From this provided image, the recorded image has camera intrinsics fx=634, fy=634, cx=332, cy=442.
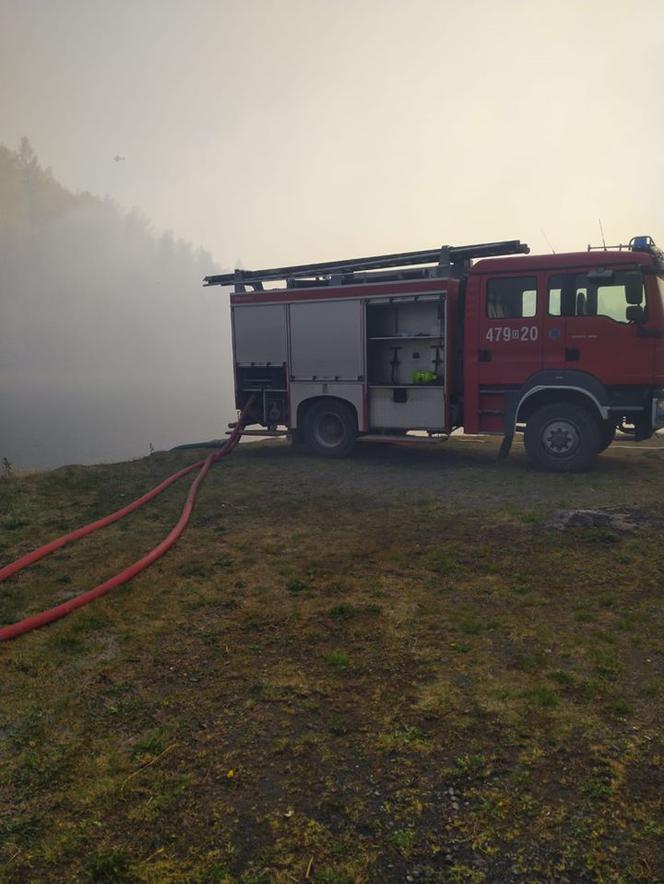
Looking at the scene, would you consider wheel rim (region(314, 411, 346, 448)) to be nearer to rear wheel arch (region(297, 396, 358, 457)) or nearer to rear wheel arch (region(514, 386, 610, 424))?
rear wheel arch (region(297, 396, 358, 457))

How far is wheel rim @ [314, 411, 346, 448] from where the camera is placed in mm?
12195

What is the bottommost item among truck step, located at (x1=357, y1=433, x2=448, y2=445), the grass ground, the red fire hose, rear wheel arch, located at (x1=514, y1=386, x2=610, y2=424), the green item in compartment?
the grass ground

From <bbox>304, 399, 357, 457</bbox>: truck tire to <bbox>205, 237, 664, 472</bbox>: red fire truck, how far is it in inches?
1.0

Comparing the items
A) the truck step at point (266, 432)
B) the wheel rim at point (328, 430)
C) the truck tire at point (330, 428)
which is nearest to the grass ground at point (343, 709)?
the truck tire at point (330, 428)

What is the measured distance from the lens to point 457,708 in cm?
374

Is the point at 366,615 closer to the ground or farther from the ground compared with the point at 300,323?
closer to the ground

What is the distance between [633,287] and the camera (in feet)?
31.6

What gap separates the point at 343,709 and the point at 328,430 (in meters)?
8.67

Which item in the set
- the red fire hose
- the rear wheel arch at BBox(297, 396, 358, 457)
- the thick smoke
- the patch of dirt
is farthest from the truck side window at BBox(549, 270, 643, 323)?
the thick smoke

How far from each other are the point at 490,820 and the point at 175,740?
172 cm

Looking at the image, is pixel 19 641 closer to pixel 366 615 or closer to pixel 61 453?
pixel 366 615

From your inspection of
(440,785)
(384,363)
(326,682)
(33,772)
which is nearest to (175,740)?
(33,772)

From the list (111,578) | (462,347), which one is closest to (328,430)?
(462,347)

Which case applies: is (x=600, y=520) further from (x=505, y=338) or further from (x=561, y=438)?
(x=505, y=338)
